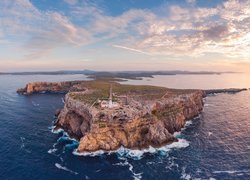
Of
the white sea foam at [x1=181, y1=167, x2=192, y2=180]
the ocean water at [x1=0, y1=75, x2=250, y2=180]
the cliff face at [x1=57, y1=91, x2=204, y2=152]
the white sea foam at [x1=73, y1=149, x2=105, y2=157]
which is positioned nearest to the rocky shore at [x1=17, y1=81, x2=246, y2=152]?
the cliff face at [x1=57, y1=91, x2=204, y2=152]

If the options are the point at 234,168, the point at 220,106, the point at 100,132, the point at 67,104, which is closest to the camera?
the point at 234,168

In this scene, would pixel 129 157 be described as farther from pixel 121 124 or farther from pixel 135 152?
pixel 121 124

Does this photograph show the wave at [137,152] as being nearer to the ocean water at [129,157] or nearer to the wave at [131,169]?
the ocean water at [129,157]

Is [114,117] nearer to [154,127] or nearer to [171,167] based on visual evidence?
[154,127]

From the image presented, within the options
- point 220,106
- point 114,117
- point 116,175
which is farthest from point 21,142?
point 220,106

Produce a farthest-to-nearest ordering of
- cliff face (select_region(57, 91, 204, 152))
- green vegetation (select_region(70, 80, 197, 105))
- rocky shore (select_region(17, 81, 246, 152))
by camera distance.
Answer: green vegetation (select_region(70, 80, 197, 105)), rocky shore (select_region(17, 81, 246, 152)), cliff face (select_region(57, 91, 204, 152))

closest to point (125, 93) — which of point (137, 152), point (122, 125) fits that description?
point (122, 125)

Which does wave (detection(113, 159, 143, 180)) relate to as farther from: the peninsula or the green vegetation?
the green vegetation

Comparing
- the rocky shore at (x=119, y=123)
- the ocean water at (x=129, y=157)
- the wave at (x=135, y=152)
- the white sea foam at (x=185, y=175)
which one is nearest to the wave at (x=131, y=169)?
the ocean water at (x=129, y=157)
